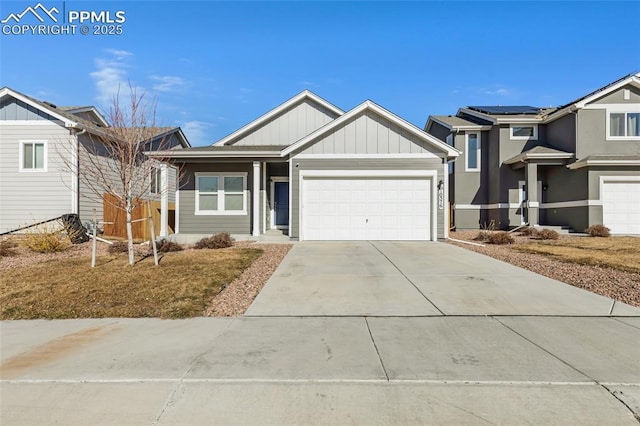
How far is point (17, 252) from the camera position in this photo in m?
11.2

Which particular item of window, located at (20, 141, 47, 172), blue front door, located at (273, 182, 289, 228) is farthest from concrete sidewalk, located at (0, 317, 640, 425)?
window, located at (20, 141, 47, 172)

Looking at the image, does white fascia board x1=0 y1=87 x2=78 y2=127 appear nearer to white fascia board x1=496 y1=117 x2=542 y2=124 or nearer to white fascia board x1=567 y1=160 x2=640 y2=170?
white fascia board x1=496 y1=117 x2=542 y2=124

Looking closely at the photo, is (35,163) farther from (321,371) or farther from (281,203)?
(321,371)

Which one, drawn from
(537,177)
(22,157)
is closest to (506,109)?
(537,177)

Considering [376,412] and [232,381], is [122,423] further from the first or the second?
[376,412]

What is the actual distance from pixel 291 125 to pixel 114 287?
13.5 metres

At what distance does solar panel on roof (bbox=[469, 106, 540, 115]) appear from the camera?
21.5 metres

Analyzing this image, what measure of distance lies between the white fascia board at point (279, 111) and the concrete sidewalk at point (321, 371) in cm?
1401

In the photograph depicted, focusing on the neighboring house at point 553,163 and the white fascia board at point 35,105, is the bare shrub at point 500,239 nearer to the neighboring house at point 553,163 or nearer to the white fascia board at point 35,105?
the neighboring house at point 553,163

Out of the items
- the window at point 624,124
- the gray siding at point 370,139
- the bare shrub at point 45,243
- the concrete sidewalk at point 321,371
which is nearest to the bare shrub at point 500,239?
the gray siding at point 370,139

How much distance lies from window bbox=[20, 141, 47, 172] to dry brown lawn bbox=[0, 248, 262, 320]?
785 centimetres

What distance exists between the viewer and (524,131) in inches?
805

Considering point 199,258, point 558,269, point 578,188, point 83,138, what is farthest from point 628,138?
point 83,138

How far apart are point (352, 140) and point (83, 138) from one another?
1175cm
